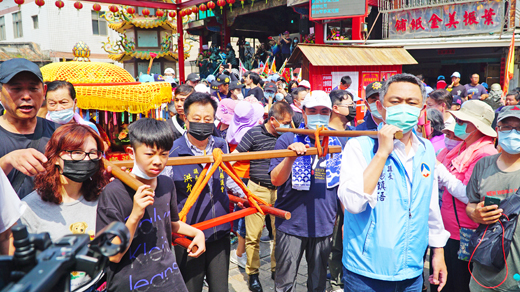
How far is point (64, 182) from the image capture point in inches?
76.8

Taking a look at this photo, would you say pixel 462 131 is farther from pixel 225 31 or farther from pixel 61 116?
pixel 225 31

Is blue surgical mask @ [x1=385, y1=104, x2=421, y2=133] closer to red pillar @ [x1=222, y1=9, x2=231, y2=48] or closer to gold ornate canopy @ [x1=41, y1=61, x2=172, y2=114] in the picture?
gold ornate canopy @ [x1=41, y1=61, x2=172, y2=114]

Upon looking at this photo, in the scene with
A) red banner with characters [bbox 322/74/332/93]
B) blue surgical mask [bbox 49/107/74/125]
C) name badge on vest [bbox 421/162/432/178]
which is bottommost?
name badge on vest [bbox 421/162/432/178]

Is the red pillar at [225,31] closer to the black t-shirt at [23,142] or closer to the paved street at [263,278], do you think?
the paved street at [263,278]

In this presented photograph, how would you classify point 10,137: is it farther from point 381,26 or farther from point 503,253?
point 381,26

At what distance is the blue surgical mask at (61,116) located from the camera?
124 inches

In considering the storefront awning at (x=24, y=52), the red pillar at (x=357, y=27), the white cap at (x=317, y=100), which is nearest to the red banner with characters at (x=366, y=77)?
the red pillar at (x=357, y=27)

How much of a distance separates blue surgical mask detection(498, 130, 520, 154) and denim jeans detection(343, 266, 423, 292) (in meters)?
1.08

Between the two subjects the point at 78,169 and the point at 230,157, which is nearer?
the point at 78,169

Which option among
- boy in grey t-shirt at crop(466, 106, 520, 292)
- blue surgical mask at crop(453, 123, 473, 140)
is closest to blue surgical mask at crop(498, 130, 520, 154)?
boy in grey t-shirt at crop(466, 106, 520, 292)

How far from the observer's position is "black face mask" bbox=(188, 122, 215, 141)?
2.87 m

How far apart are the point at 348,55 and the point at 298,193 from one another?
7.82m

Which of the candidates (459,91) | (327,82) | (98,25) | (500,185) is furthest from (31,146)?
(98,25)

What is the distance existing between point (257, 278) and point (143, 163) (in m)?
2.42
